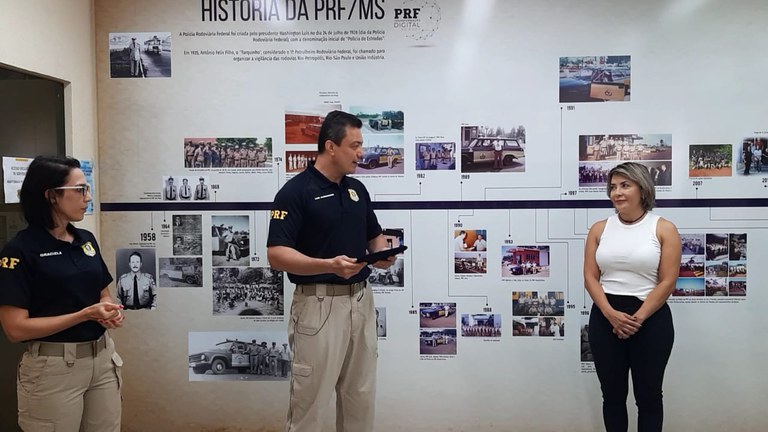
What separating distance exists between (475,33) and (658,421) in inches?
95.8

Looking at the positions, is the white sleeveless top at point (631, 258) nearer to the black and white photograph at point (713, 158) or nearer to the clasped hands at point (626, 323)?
the clasped hands at point (626, 323)

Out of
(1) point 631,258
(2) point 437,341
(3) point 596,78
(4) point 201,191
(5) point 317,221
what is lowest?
(2) point 437,341

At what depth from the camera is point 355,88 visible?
3.19m

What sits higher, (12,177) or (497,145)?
(497,145)

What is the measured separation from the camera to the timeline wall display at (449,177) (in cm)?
313

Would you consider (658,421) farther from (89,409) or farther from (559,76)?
(89,409)

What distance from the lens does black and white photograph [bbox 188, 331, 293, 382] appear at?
3270 millimetres

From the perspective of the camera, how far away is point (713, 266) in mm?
3160

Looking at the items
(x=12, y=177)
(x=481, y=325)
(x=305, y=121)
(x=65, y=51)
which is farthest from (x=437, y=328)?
(x=65, y=51)

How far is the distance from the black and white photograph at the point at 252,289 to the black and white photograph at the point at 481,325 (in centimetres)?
119

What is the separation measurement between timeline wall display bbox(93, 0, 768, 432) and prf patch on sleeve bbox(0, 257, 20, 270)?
4.47 feet

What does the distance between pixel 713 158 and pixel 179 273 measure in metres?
3.49

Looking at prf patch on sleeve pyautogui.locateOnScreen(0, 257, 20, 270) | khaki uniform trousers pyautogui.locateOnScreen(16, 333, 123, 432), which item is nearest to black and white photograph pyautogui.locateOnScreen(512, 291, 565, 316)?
khaki uniform trousers pyautogui.locateOnScreen(16, 333, 123, 432)

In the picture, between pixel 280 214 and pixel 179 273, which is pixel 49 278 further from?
pixel 179 273
